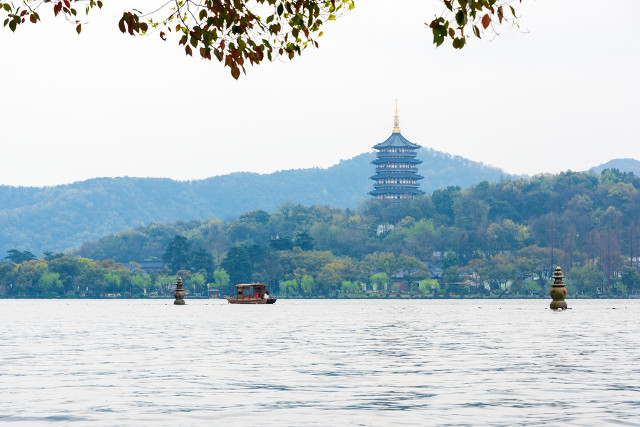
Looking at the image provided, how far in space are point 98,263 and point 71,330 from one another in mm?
134057

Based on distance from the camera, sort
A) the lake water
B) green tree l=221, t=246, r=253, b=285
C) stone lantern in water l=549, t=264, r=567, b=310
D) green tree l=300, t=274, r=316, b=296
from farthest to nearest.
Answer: green tree l=221, t=246, r=253, b=285 < green tree l=300, t=274, r=316, b=296 < stone lantern in water l=549, t=264, r=567, b=310 < the lake water

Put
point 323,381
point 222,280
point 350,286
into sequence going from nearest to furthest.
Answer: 1. point 323,381
2. point 350,286
3. point 222,280

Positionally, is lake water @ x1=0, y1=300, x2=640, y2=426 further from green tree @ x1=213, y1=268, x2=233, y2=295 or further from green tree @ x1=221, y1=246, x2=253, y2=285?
green tree @ x1=213, y1=268, x2=233, y2=295

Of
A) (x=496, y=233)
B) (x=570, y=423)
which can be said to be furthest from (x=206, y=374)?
(x=496, y=233)

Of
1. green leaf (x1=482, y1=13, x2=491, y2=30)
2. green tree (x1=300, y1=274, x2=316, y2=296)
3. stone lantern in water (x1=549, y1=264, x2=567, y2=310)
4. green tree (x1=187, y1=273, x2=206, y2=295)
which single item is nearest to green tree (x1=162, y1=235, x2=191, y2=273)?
green tree (x1=187, y1=273, x2=206, y2=295)

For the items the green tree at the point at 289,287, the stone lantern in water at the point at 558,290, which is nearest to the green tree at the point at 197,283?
the green tree at the point at 289,287

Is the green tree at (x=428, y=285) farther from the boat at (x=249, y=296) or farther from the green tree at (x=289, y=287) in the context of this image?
the boat at (x=249, y=296)

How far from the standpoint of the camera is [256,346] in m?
40.2

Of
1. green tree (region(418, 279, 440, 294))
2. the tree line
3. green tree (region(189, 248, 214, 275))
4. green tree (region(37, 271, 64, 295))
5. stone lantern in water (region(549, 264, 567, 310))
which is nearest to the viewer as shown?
stone lantern in water (region(549, 264, 567, 310))

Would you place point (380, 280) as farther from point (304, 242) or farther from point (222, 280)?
point (222, 280)

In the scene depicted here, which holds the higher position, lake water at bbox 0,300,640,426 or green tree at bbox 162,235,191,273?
green tree at bbox 162,235,191,273

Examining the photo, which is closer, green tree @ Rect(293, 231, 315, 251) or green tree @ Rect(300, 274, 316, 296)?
green tree @ Rect(300, 274, 316, 296)

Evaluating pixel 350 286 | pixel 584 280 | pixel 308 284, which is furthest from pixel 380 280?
pixel 584 280

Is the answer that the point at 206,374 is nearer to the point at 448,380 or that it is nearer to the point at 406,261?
the point at 448,380
